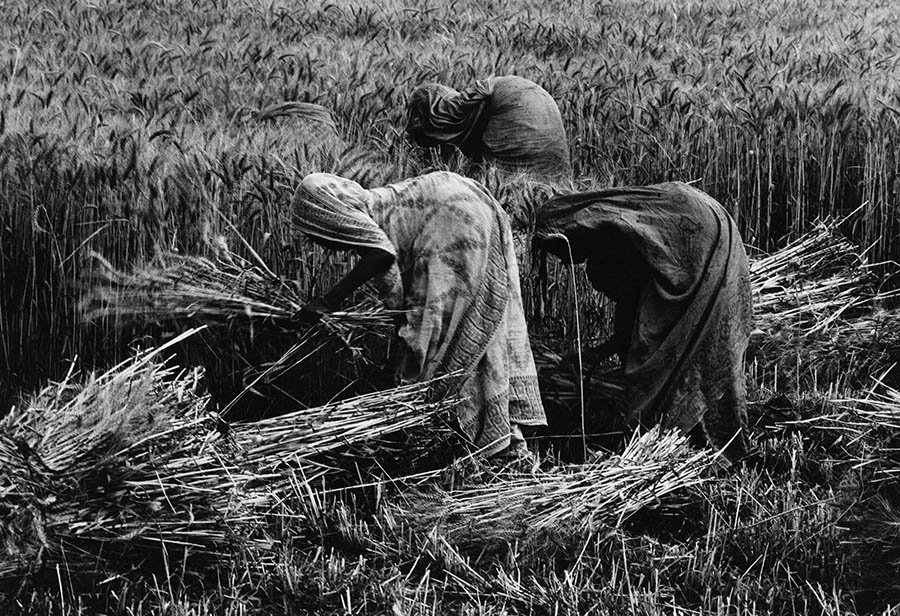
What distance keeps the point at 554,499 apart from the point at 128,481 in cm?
118

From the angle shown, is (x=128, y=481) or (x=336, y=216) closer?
(x=128, y=481)

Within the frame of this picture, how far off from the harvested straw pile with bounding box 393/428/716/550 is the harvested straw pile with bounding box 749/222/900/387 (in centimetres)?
117

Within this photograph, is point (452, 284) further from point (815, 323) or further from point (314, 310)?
point (815, 323)

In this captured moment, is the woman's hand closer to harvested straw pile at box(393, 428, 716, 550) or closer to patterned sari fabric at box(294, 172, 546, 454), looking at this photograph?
patterned sari fabric at box(294, 172, 546, 454)

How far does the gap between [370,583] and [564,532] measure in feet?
1.84

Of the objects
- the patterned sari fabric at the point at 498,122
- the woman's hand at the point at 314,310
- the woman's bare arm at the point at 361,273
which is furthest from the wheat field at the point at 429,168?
the woman's bare arm at the point at 361,273

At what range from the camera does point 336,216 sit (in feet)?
12.1

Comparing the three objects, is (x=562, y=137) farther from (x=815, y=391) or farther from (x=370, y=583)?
(x=370, y=583)

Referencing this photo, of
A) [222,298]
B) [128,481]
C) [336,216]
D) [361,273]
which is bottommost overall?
[128,481]

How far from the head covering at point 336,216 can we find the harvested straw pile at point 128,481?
0.62m

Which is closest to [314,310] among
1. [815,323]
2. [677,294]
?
[677,294]

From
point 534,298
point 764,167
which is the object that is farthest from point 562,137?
point 764,167

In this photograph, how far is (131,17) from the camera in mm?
8656

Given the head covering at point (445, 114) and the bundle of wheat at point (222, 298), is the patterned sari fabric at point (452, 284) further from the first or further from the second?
the head covering at point (445, 114)
